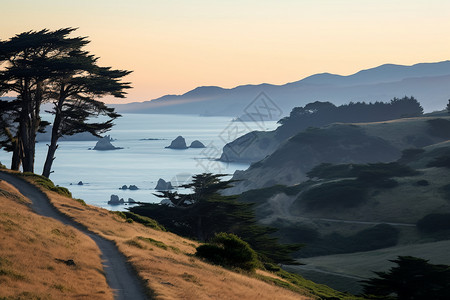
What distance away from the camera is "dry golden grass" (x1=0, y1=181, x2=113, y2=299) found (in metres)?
21.6

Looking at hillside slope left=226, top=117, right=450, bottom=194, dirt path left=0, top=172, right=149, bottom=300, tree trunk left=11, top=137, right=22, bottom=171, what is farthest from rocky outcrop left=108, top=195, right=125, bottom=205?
dirt path left=0, top=172, right=149, bottom=300

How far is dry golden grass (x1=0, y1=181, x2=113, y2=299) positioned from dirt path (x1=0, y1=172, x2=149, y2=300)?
551 mm

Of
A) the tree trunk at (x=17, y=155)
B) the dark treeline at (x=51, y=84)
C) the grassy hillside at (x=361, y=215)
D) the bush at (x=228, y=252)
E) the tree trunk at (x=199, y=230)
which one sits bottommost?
the grassy hillside at (x=361, y=215)

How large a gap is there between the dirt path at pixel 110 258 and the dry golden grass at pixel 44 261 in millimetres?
551

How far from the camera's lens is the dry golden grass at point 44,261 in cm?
2158

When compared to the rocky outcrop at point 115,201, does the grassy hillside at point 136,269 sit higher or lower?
higher

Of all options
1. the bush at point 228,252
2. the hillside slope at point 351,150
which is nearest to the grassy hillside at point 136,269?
the bush at point 228,252

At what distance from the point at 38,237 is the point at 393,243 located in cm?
7387

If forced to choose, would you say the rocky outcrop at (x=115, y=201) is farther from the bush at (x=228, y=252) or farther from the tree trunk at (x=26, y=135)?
the bush at (x=228, y=252)

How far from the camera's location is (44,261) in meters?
25.5

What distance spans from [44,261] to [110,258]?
555 centimetres

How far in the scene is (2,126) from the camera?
64.3 metres

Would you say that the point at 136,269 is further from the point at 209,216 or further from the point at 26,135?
the point at 26,135

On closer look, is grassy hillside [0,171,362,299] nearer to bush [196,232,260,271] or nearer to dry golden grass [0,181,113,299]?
dry golden grass [0,181,113,299]
